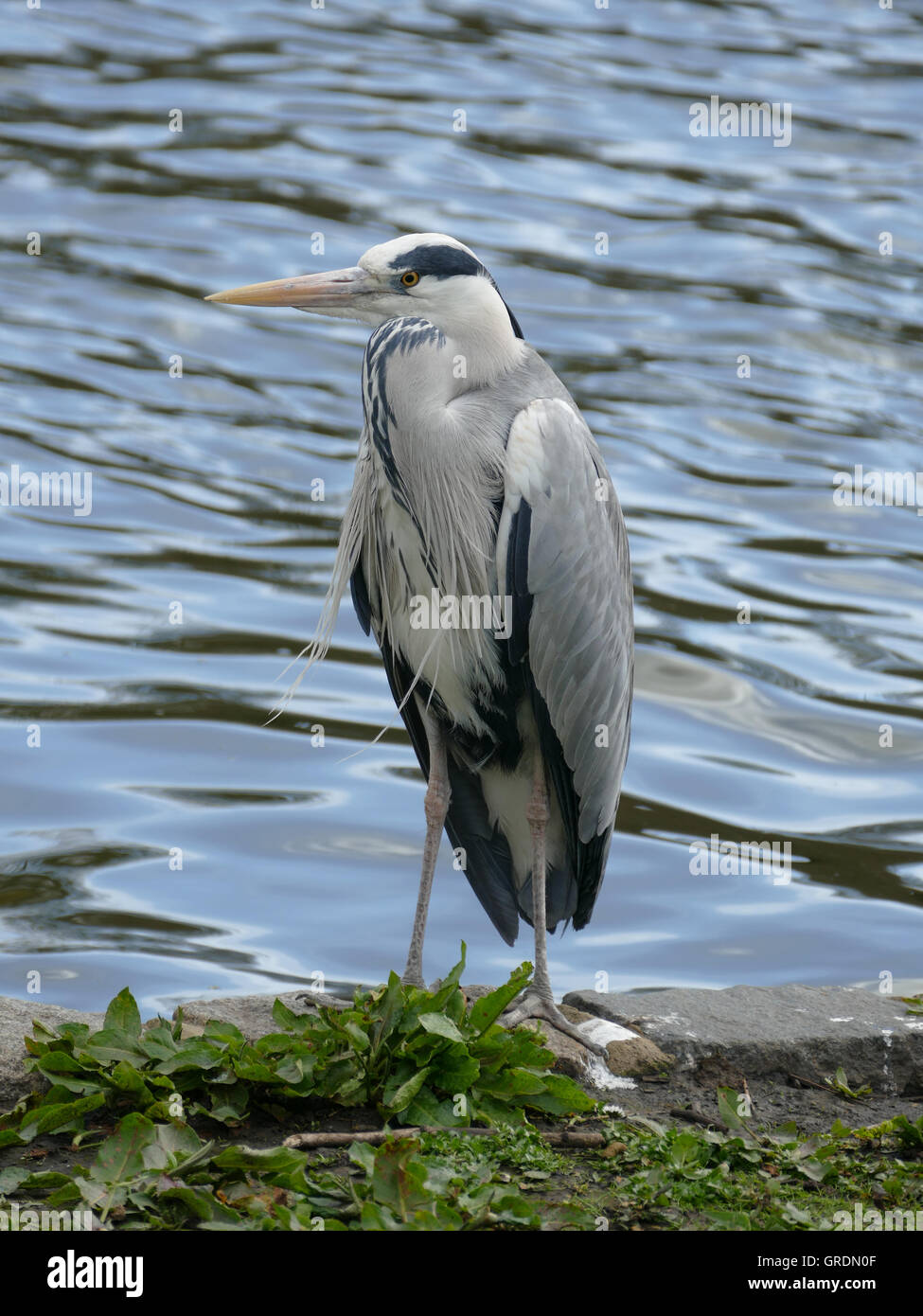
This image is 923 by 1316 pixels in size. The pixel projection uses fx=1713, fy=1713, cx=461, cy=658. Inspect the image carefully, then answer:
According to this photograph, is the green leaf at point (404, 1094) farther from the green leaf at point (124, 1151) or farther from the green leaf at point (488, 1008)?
the green leaf at point (124, 1151)

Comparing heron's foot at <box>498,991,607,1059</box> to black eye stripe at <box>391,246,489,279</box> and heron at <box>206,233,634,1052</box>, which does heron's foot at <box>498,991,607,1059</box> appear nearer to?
heron at <box>206,233,634,1052</box>

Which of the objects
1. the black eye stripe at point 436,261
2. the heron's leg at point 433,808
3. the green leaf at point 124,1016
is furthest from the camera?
the heron's leg at point 433,808

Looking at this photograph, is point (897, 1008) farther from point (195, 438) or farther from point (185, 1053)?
point (195, 438)

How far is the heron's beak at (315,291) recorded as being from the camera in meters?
5.82

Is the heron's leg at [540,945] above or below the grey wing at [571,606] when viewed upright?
below

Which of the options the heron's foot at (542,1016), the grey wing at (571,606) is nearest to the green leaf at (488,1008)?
the heron's foot at (542,1016)

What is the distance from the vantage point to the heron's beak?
5820mm

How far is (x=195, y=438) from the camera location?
15148mm

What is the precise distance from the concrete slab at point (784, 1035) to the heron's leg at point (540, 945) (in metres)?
0.29

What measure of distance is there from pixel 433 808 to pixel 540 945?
0.66 m

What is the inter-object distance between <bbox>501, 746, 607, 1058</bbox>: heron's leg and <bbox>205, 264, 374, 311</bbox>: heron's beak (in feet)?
5.73

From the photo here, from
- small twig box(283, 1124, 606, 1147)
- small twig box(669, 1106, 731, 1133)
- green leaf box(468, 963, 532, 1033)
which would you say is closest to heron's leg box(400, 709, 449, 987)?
green leaf box(468, 963, 532, 1033)

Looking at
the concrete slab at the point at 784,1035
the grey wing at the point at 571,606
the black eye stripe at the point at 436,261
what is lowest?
the concrete slab at the point at 784,1035

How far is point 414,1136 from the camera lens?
438cm
